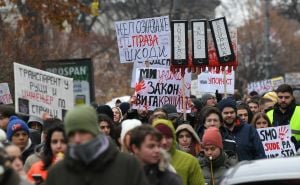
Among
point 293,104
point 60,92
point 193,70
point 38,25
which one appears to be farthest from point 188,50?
point 38,25

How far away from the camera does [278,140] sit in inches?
587

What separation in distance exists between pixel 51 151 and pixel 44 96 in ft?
5.17

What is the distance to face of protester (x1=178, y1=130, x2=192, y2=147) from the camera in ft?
37.8

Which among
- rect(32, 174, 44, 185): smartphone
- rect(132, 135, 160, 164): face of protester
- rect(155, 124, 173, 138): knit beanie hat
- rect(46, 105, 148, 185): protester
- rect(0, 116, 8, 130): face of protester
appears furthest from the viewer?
rect(0, 116, 8, 130): face of protester

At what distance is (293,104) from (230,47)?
2142 mm

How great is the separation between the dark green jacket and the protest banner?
462cm

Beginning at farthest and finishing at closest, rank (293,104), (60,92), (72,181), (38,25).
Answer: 1. (38,25)
2. (293,104)
3. (60,92)
4. (72,181)

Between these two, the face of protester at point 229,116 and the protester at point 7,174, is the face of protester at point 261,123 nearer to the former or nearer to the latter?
the face of protester at point 229,116

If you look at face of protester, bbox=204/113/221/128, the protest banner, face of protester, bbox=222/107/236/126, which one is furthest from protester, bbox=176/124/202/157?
face of protester, bbox=222/107/236/126

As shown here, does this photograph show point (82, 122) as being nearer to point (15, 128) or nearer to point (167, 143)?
point (167, 143)

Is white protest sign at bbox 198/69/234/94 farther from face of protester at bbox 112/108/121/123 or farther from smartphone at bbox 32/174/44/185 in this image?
smartphone at bbox 32/174/44/185

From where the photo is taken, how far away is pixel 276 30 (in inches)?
3440

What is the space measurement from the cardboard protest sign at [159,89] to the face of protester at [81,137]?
9117 millimetres

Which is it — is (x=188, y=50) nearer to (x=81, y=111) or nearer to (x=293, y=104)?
(x=293, y=104)
